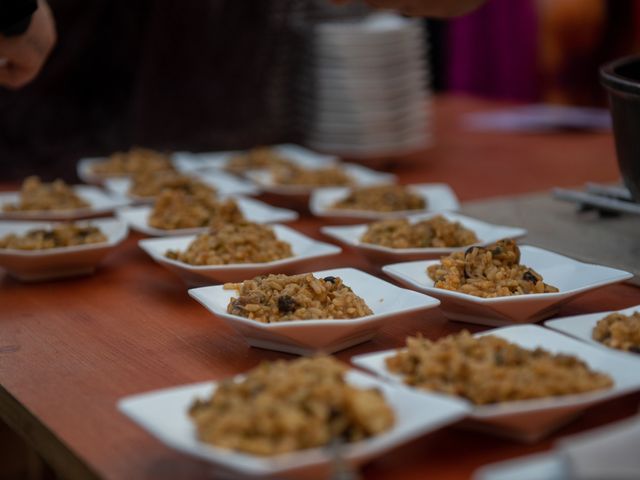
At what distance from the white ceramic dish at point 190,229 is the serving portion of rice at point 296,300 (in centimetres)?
61

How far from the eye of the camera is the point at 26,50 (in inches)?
80.4

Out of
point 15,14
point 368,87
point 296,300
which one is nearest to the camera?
point 296,300

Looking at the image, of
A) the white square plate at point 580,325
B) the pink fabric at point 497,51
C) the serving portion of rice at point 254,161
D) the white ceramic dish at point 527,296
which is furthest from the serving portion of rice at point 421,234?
the pink fabric at point 497,51

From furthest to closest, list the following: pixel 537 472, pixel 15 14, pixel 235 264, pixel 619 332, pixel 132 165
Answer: pixel 132 165 < pixel 15 14 < pixel 235 264 < pixel 619 332 < pixel 537 472

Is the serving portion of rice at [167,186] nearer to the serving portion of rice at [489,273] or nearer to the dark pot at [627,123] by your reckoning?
the serving portion of rice at [489,273]

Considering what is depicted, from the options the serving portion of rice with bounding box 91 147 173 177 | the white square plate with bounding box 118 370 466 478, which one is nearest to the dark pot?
the white square plate with bounding box 118 370 466 478

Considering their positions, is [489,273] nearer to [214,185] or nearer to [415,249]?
[415,249]

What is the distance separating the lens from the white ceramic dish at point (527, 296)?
143 centimetres

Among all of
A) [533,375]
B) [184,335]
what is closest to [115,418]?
[184,335]

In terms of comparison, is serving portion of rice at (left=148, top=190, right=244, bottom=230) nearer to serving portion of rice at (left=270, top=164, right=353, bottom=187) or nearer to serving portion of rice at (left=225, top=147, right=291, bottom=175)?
serving portion of rice at (left=270, top=164, right=353, bottom=187)

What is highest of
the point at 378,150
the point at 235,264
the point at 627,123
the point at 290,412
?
the point at 627,123

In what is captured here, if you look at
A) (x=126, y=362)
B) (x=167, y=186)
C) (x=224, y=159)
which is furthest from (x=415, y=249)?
(x=224, y=159)

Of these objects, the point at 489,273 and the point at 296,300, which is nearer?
the point at 296,300

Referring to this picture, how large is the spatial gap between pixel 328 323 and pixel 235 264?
0.43 m
